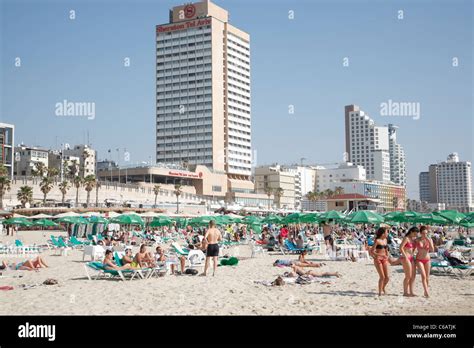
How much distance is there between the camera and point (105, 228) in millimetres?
39500

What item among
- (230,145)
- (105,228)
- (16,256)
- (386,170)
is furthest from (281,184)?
(16,256)

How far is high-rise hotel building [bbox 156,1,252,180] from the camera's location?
386ft

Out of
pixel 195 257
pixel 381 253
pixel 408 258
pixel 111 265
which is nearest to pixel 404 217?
pixel 195 257

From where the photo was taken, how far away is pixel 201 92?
11862 centimetres

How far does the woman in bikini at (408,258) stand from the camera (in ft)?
33.6

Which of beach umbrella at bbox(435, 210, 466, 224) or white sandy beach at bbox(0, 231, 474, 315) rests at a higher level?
beach umbrella at bbox(435, 210, 466, 224)

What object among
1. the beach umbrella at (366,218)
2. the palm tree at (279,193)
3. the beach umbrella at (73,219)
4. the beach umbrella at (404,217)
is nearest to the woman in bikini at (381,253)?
the beach umbrella at (366,218)

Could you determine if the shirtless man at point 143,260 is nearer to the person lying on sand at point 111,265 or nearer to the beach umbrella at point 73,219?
the person lying on sand at point 111,265

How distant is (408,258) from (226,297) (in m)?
3.68

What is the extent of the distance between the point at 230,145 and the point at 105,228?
8259cm

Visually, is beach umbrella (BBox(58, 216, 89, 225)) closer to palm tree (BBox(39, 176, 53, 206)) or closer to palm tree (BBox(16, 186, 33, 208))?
palm tree (BBox(16, 186, 33, 208))

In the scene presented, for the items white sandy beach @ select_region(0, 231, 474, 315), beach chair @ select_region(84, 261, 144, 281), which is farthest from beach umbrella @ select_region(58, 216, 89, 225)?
beach chair @ select_region(84, 261, 144, 281)

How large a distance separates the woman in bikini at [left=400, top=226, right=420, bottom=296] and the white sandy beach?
30 cm
